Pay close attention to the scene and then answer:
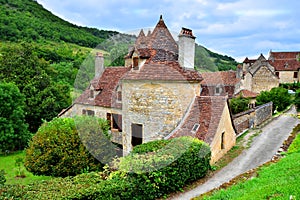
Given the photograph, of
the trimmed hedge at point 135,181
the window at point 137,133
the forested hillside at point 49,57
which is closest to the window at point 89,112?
the forested hillside at point 49,57

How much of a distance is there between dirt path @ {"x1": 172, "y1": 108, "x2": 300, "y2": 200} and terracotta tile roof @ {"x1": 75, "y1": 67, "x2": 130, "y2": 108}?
33.1 feet

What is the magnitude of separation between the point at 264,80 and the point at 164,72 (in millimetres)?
36190

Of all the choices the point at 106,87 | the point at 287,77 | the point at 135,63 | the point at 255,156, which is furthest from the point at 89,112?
the point at 287,77

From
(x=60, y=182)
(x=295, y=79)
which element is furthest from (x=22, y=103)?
(x=295, y=79)

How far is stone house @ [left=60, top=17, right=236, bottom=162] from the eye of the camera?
13.1 m

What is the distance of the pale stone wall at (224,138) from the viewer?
43.4 feet

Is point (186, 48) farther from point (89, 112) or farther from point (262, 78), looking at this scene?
point (262, 78)

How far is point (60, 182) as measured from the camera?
9.18 m

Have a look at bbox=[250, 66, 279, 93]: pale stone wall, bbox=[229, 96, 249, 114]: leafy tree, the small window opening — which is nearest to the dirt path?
the small window opening

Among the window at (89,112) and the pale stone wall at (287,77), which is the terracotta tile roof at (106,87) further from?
the pale stone wall at (287,77)

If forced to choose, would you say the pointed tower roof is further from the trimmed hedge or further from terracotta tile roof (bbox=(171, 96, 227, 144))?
the trimmed hedge

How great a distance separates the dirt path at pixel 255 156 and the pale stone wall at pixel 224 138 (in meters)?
0.87

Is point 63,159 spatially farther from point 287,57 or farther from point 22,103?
point 287,57

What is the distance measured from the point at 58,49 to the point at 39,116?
29.7 meters
